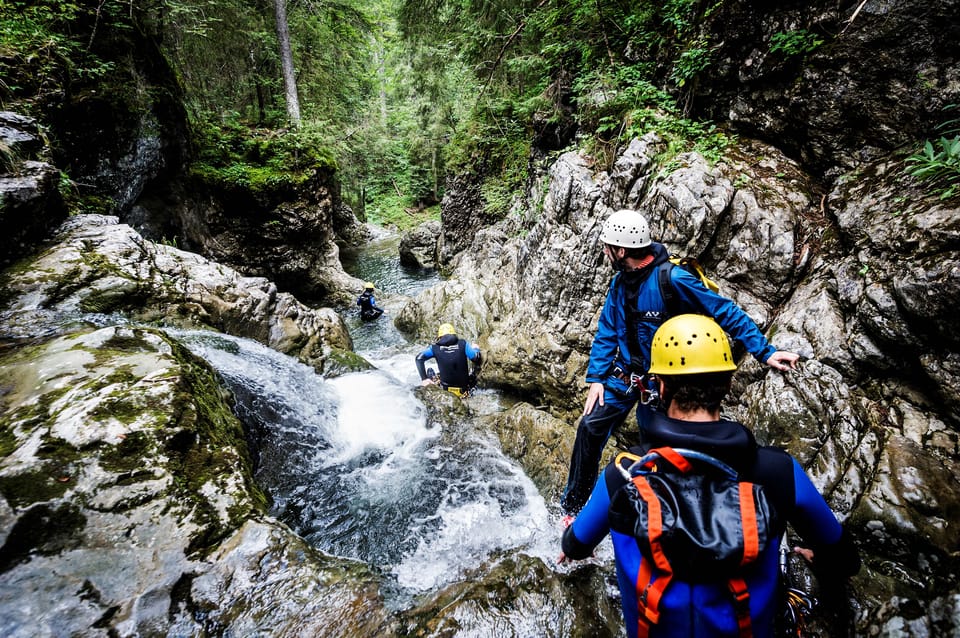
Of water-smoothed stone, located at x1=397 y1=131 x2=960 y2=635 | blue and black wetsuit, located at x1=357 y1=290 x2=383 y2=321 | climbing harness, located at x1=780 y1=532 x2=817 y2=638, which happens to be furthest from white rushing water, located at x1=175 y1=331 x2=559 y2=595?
blue and black wetsuit, located at x1=357 y1=290 x2=383 y2=321

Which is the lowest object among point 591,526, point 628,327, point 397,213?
point 397,213

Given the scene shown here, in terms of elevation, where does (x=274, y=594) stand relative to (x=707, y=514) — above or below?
below

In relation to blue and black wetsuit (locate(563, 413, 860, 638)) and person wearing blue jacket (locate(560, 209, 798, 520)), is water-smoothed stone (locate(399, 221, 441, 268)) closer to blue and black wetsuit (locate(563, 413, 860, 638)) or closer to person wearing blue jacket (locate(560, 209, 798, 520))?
person wearing blue jacket (locate(560, 209, 798, 520))

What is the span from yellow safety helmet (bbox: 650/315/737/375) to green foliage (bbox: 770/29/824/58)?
567 cm

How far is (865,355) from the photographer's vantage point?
140 inches

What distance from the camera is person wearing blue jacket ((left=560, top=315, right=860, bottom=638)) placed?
1.40 meters

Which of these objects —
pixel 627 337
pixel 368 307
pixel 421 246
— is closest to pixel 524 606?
pixel 627 337

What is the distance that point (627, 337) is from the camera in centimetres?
334

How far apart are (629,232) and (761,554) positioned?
94.7 inches

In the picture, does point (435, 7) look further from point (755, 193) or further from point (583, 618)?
point (583, 618)

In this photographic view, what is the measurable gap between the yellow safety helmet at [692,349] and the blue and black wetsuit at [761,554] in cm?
25

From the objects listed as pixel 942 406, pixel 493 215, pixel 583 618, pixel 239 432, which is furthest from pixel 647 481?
pixel 493 215

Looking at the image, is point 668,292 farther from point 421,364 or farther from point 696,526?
point 421,364

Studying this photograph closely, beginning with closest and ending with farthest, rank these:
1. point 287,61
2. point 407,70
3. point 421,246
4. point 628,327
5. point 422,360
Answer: point 628,327 < point 422,360 < point 287,61 < point 407,70 < point 421,246
